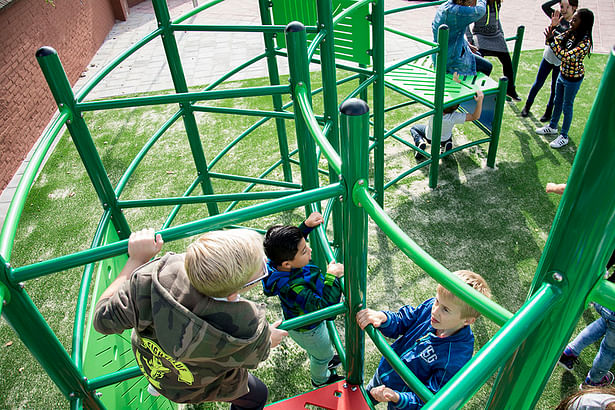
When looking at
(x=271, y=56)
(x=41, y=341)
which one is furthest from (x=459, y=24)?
(x=41, y=341)

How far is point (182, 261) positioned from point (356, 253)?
0.50 m

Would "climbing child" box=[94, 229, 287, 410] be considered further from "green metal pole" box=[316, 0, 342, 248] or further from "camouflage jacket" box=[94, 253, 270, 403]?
"green metal pole" box=[316, 0, 342, 248]

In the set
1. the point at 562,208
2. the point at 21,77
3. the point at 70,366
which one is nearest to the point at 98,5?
the point at 21,77

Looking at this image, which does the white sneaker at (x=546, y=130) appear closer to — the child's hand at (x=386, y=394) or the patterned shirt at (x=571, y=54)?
the patterned shirt at (x=571, y=54)

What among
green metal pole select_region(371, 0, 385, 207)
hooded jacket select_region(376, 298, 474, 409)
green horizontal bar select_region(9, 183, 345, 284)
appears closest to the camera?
green horizontal bar select_region(9, 183, 345, 284)

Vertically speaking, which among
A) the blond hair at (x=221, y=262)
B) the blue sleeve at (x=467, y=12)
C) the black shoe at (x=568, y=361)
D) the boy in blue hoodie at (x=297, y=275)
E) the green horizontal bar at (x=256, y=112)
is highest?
the blond hair at (x=221, y=262)

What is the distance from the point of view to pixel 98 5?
879 cm

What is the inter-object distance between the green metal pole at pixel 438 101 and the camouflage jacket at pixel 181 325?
→ 9.10ft

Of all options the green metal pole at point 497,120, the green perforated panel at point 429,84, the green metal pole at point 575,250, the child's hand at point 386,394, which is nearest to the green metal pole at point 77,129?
the child's hand at point 386,394

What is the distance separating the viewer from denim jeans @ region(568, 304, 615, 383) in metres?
2.32

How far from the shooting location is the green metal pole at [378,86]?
2.98 meters

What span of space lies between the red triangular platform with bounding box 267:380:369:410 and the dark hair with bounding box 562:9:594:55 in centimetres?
382

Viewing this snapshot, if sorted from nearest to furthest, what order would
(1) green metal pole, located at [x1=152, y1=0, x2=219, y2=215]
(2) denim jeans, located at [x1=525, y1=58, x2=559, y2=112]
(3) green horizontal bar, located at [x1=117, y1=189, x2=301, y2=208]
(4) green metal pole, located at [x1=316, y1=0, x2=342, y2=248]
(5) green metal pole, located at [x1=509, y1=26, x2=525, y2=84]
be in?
(3) green horizontal bar, located at [x1=117, y1=189, x2=301, y2=208] → (4) green metal pole, located at [x1=316, y1=0, x2=342, y2=248] → (1) green metal pole, located at [x1=152, y1=0, x2=219, y2=215] → (5) green metal pole, located at [x1=509, y1=26, x2=525, y2=84] → (2) denim jeans, located at [x1=525, y1=58, x2=559, y2=112]

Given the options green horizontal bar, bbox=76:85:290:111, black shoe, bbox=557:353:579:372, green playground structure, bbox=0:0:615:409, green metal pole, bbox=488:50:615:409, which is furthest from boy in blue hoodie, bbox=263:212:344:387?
black shoe, bbox=557:353:579:372
